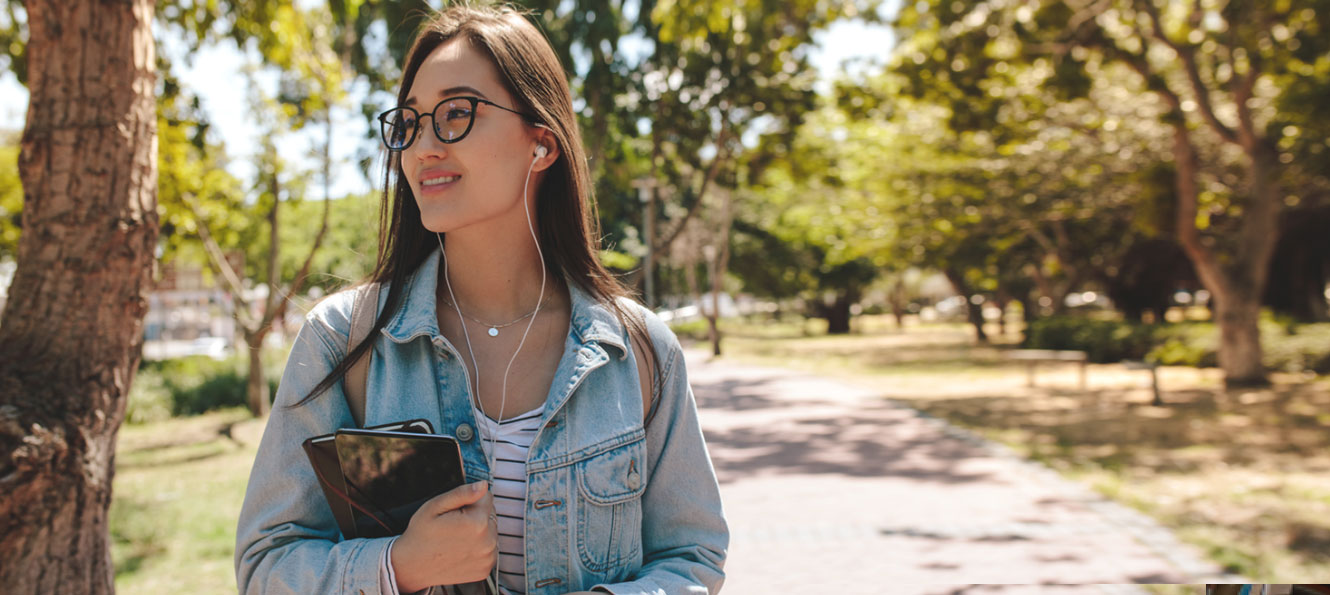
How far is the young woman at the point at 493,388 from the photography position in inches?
60.0

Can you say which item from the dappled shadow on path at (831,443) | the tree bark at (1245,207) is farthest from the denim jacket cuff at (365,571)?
the tree bark at (1245,207)

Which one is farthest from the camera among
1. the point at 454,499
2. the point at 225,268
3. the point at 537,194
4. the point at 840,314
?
the point at 840,314

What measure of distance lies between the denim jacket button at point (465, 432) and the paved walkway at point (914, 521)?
1.04 m

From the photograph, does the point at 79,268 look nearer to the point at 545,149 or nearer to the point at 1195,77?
the point at 545,149

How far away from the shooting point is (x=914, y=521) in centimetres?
677

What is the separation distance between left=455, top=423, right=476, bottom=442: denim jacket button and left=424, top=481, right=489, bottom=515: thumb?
0.73 feet

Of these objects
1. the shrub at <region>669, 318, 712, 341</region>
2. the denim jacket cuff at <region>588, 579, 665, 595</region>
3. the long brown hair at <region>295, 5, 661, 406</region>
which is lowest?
the shrub at <region>669, 318, 712, 341</region>

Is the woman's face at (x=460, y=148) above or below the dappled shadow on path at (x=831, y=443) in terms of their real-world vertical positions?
above

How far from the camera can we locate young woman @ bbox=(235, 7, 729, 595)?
152cm

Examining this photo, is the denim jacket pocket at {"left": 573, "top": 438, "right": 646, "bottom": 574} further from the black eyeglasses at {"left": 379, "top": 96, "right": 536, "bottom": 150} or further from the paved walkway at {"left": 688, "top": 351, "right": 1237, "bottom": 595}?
the paved walkway at {"left": 688, "top": 351, "right": 1237, "bottom": 595}

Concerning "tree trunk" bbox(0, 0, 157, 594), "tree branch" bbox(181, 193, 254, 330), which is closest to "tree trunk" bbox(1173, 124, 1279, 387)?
"tree branch" bbox(181, 193, 254, 330)

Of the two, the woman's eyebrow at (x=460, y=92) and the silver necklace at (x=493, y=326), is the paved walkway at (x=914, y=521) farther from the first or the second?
the woman's eyebrow at (x=460, y=92)

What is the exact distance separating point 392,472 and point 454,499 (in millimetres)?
107

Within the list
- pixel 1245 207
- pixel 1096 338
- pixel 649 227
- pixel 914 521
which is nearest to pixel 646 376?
pixel 914 521
